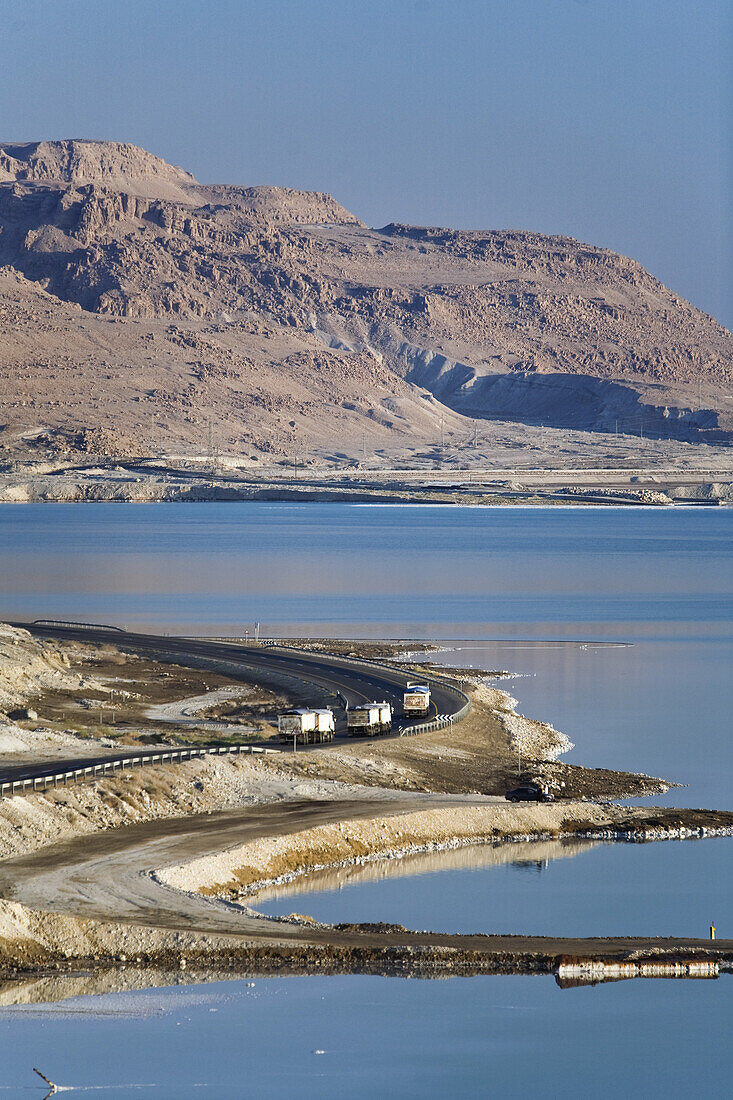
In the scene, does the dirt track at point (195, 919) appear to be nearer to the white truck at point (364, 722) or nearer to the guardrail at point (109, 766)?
the guardrail at point (109, 766)

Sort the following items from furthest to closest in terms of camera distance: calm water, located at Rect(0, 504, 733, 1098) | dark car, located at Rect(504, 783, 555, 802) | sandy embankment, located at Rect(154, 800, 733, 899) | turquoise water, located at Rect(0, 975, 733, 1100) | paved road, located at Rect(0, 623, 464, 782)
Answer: paved road, located at Rect(0, 623, 464, 782)
dark car, located at Rect(504, 783, 555, 802)
sandy embankment, located at Rect(154, 800, 733, 899)
calm water, located at Rect(0, 504, 733, 1098)
turquoise water, located at Rect(0, 975, 733, 1100)

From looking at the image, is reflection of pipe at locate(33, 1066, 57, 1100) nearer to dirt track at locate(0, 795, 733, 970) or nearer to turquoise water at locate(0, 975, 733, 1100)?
turquoise water at locate(0, 975, 733, 1100)

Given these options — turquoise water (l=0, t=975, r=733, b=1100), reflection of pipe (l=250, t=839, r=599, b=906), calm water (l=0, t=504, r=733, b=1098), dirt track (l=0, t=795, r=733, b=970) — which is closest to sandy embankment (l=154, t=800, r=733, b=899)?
reflection of pipe (l=250, t=839, r=599, b=906)

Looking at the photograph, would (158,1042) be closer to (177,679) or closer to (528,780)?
(528,780)

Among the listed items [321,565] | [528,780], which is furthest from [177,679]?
[321,565]

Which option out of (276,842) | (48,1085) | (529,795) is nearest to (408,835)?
(276,842)

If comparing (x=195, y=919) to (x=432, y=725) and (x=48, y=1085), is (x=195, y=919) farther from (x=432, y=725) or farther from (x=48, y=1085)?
(x=432, y=725)
